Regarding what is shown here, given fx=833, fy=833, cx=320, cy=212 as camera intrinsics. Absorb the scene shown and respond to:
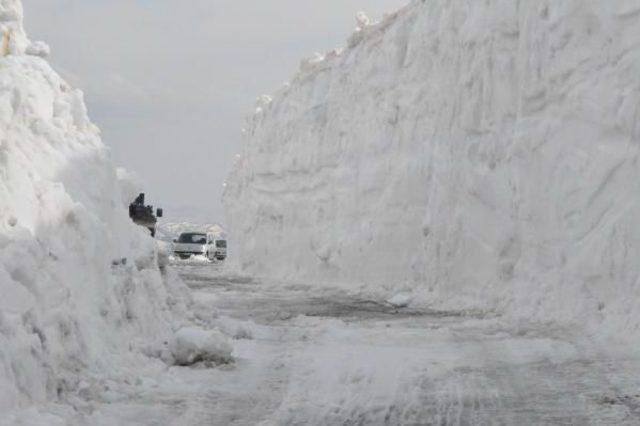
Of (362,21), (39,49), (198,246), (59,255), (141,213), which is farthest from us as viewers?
→ (198,246)

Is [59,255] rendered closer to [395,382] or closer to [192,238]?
[395,382]

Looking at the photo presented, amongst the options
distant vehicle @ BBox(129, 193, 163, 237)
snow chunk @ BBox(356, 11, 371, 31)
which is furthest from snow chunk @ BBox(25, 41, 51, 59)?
snow chunk @ BBox(356, 11, 371, 31)

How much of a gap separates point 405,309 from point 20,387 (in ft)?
36.6

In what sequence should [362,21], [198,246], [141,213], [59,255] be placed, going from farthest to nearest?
[198,246], [362,21], [141,213], [59,255]

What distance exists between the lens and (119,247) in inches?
396

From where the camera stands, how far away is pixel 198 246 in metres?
55.5

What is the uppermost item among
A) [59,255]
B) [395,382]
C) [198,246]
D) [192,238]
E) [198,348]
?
[192,238]

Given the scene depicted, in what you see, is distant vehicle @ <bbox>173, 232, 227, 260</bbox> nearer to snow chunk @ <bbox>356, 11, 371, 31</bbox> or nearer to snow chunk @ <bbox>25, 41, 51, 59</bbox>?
snow chunk @ <bbox>356, 11, 371, 31</bbox>

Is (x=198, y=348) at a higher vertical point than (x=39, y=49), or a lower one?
lower

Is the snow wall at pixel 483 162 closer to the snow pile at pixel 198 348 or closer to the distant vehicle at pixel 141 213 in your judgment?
the snow pile at pixel 198 348

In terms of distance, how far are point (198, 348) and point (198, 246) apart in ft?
155

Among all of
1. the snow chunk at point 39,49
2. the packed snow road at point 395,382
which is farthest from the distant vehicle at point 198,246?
the snow chunk at point 39,49

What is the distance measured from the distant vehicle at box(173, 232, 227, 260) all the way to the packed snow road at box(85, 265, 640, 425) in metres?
42.3

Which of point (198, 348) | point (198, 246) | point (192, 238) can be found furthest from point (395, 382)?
point (192, 238)
